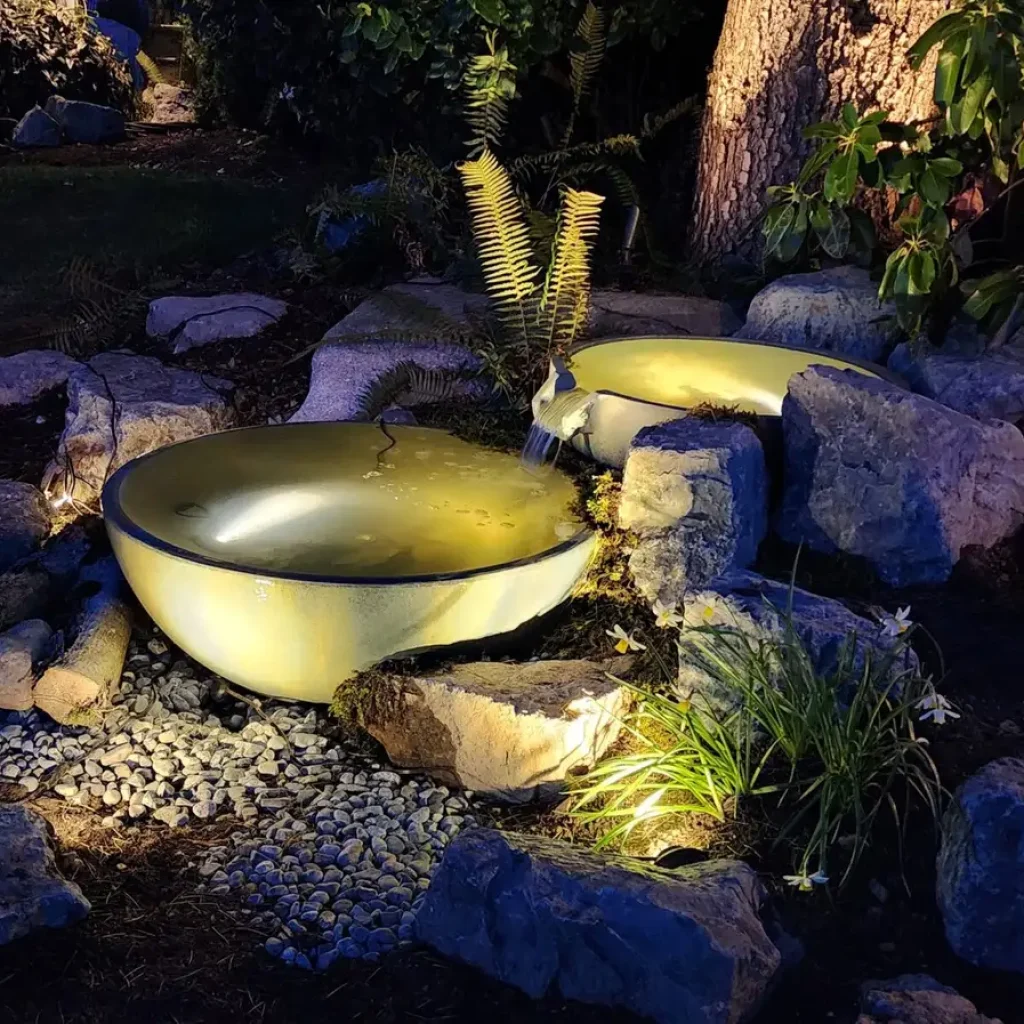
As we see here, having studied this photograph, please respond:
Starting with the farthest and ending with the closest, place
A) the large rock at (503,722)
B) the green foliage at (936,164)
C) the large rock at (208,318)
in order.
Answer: the large rock at (208,318), the green foliage at (936,164), the large rock at (503,722)

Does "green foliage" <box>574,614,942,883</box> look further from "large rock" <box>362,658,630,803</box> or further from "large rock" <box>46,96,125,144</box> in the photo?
"large rock" <box>46,96,125,144</box>

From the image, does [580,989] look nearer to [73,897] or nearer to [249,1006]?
[249,1006]

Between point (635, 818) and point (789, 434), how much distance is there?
1417 millimetres

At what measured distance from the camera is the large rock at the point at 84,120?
10.3 metres

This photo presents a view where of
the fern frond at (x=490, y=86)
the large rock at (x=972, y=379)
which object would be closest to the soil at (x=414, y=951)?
the large rock at (x=972, y=379)

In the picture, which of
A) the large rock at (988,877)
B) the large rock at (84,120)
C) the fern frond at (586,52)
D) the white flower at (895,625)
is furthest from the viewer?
the large rock at (84,120)

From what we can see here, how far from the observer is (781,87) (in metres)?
5.11

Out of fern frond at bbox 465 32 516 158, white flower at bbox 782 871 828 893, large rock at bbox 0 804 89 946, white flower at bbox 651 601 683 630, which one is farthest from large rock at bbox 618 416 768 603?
fern frond at bbox 465 32 516 158

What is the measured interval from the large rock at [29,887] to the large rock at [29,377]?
9.48 ft

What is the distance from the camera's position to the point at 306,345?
5477mm

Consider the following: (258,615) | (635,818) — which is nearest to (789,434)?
(635,818)

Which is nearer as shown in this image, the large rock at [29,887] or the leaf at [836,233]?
the large rock at [29,887]

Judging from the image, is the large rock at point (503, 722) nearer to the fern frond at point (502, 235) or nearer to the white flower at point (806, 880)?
the white flower at point (806, 880)

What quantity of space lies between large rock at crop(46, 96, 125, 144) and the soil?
867 cm
